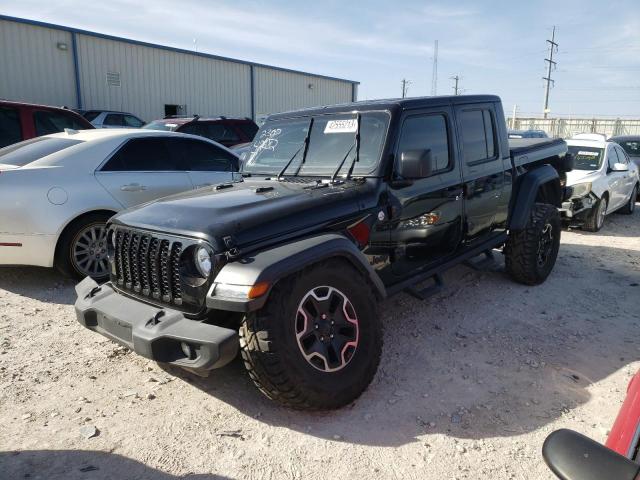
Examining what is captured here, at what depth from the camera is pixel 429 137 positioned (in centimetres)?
402

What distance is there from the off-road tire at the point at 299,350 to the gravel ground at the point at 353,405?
8.2 inches

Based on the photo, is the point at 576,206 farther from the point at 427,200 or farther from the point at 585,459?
the point at 585,459

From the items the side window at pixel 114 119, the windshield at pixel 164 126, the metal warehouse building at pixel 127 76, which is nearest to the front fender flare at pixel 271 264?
the windshield at pixel 164 126

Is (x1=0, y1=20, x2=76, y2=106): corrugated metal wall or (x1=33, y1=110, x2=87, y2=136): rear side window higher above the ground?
(x1=0, y1=20, x2=76, y2=106): corrugated metal wall

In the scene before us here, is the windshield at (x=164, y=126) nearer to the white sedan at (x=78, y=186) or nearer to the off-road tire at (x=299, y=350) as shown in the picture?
the white sedan at (x=78, y=186)

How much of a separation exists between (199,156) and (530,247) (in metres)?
4.06

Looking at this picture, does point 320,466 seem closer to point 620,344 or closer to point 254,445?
point 254,445

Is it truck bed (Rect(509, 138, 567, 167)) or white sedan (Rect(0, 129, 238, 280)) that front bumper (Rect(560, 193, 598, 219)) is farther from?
white sedan (Rect(0, 129, 238, 280))

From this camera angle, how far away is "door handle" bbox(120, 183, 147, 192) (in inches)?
207

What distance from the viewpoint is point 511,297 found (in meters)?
5.00

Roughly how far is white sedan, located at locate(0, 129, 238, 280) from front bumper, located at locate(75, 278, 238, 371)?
69.4 inches

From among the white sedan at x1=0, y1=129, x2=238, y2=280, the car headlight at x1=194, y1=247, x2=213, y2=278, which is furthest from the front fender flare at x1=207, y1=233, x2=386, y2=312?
the white sedan at x1=0, y1=129, x2=238, y2=280

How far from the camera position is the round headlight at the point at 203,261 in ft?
9.03

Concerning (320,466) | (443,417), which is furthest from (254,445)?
(443,417)
